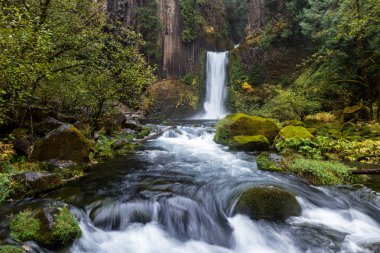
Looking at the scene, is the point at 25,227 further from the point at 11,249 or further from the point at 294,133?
the point at 294,133

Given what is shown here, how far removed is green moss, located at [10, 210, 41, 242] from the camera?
14.4 feet

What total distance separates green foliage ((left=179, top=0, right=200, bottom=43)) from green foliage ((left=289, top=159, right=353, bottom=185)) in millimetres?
31817

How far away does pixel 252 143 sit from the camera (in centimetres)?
1255

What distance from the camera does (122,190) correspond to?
23.4 ft

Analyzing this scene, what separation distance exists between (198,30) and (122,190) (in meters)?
34.5

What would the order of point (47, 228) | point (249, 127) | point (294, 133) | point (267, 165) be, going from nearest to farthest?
1. point (47, 228)
2. point (267, 165)
3. point (294, 133)
4. point (249, 127)

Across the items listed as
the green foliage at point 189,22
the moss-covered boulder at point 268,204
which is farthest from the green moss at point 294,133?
the green foliage at point 189,22

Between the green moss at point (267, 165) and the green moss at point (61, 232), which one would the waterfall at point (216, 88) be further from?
the green moss at point (61, 232)

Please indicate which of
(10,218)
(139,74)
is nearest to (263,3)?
(139,74)

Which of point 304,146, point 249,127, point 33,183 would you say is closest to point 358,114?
point 304,146

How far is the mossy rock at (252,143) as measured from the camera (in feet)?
41.2

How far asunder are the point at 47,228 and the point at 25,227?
40 centimetres

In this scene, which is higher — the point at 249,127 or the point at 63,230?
the point at 249,127

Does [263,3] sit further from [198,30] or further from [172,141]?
[172,141]
